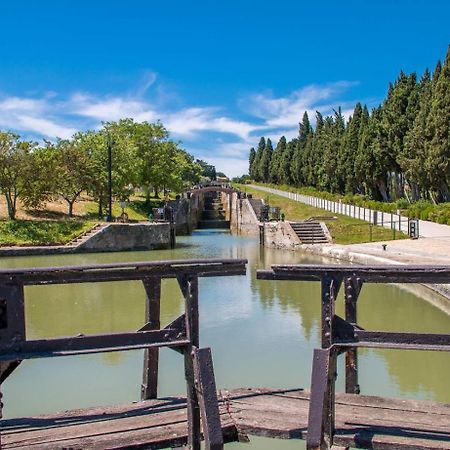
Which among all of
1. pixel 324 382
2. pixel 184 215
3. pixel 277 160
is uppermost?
pixel 277 160

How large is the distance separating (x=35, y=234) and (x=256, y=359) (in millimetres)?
21803

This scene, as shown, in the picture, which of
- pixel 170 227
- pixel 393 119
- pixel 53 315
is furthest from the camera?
pixel 393 119

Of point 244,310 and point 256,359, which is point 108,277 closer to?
point 256,359

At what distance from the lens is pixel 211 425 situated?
3.77 meters

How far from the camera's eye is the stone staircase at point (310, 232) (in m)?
30.2

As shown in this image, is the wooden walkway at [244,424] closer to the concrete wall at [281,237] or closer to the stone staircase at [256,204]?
the concrete wall at [281,237]

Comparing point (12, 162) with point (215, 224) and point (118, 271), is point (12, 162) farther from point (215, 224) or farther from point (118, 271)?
point (215, 224)

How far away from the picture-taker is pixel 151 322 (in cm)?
480

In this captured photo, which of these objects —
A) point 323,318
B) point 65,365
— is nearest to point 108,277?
point 323,318

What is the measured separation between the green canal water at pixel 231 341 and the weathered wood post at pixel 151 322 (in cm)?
94

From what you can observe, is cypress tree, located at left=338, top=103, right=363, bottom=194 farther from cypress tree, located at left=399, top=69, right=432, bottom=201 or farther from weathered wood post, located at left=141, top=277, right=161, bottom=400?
weathered wood post, located at left=141, top=277, right=161, bottom=400

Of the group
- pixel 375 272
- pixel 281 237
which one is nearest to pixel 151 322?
pixel 375 272

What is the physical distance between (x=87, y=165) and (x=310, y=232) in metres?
13.4

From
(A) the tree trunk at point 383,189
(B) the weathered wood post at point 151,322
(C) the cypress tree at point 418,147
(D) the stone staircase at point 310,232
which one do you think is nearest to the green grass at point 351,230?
(D) the stone staircase at point 310,232
